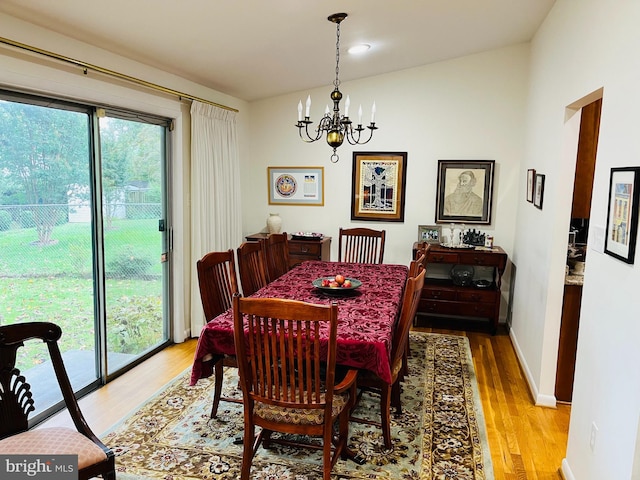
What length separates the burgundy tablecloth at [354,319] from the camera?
2.17 meters

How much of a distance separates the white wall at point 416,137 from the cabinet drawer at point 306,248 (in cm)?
45

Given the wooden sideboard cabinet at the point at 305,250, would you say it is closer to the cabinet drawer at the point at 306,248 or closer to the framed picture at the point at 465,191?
the cabinet drawer at the point at 306,248

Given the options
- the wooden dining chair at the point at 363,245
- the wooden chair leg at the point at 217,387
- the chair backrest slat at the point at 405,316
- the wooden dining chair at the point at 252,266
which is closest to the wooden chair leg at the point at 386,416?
the chair backrest slat at the point at 405,316

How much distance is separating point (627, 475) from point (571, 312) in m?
1.57

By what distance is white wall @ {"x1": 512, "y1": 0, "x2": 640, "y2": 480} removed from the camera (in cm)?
174

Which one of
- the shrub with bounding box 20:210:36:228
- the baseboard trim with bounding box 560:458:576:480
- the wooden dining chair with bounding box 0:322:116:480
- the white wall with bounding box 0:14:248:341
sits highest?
the white wall with bounding box 0:14:248:341

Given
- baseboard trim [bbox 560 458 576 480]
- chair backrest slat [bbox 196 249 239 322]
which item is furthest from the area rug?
chair backrest slat [bbox 196 249 239 322]

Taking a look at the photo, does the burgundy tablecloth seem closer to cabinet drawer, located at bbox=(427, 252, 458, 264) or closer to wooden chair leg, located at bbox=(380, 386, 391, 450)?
wooden chair leg, located at bbox=(380, 386, 391, 450)

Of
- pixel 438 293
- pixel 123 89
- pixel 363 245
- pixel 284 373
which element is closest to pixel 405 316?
pixel 284 373

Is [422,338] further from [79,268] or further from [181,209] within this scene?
[79,268]

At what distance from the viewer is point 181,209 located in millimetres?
4039

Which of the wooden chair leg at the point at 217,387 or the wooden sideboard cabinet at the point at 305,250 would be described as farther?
the wooden sideboard cabinet at the point at 305,250

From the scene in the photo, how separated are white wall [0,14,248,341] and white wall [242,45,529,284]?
0.49m

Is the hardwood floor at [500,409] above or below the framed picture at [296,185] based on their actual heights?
below
